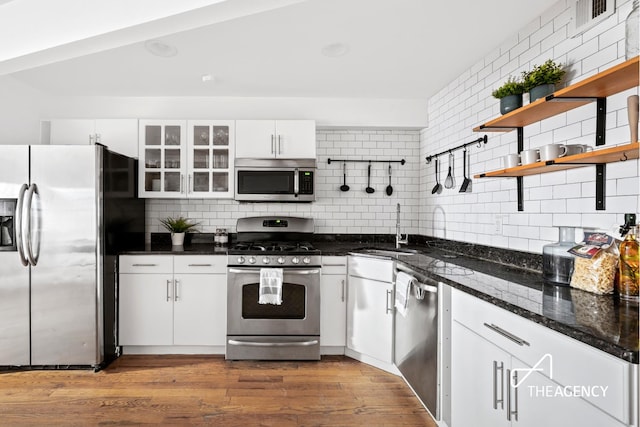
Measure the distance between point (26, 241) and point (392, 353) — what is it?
2.93 m

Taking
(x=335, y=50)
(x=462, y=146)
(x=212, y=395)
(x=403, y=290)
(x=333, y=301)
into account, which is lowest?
(x=212, y=395)

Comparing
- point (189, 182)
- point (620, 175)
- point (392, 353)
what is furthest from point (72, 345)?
point (620, 175)

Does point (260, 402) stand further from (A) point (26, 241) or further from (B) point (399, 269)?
(A) point (26, 241)

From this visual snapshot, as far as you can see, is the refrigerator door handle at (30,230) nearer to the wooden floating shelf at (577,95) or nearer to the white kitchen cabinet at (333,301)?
the white kitchen cabinet at (333,301)

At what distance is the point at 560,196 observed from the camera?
2066 mm

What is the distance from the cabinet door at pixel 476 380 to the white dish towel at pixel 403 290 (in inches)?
20.6

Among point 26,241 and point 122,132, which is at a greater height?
point 122,132

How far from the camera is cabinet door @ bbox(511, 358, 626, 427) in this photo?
1.10 meters

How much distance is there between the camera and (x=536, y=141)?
2.26 m

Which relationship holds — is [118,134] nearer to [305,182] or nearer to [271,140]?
[271,140]

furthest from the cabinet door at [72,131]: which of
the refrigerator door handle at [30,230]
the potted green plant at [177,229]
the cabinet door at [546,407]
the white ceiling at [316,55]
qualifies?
the cabinet door at [546,407]

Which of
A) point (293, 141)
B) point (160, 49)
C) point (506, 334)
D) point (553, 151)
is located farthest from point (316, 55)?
point (506, 334)

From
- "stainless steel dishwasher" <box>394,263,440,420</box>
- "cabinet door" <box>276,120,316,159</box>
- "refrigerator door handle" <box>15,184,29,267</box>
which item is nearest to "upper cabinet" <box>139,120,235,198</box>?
"cabinet door" <box>276,120,316,159</box>

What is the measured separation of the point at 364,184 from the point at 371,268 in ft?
4.04
